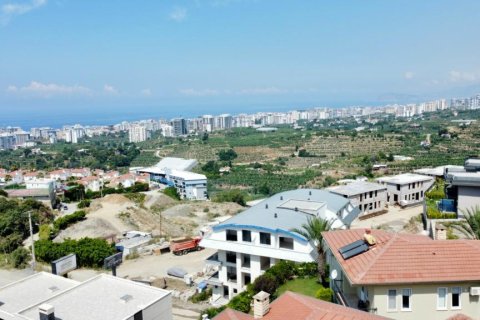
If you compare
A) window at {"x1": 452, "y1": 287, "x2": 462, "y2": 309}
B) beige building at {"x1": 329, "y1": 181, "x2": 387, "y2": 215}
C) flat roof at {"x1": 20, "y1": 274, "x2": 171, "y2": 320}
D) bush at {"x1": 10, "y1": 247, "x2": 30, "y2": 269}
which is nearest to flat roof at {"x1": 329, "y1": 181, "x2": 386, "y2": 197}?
beige building at {"x1": 329, "y1": 181, "x2": 387, "y2": 215}

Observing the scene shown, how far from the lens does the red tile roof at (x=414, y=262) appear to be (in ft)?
37.5

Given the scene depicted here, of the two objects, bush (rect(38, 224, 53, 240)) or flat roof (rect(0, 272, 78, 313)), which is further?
bush (rect(38, 224, 53, 240))

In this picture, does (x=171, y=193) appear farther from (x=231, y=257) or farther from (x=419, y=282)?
(x=419, y=282)

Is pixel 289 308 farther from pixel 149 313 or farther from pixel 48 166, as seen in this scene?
pixel 48 166

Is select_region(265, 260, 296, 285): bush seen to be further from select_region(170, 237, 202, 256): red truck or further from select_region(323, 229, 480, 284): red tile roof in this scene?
select_region(170, 237, 202, 256): red truck

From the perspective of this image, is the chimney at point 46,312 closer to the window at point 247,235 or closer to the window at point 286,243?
the window at point 247,235

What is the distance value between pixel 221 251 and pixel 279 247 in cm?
361

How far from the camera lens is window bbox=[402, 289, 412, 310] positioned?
11.5 m

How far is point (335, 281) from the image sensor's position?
14359 millimetres

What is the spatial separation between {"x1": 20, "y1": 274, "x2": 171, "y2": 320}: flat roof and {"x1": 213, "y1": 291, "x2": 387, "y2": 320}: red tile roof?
469 centimetres

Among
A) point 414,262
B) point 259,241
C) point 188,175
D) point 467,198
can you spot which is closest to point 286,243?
point 259,241

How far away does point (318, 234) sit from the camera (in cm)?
1853

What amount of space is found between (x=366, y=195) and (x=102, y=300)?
29.8m

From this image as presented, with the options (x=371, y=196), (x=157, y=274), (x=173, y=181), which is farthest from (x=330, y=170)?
(x=157, y=274)
